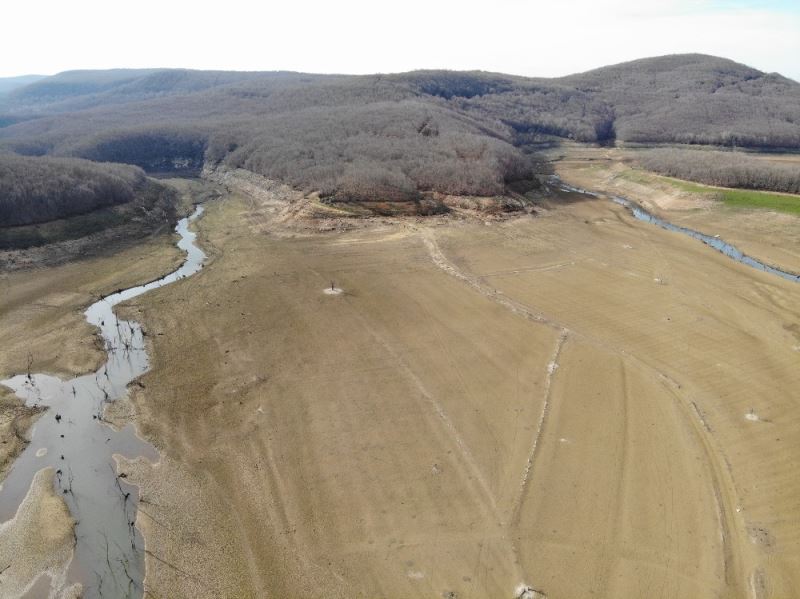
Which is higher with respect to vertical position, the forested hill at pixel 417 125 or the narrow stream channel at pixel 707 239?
the forested hill at pixel 417 125

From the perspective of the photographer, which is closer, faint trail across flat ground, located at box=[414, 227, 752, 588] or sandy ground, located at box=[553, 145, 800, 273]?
faint trail across flat ground, located at box=[414, 227, 752, 588]

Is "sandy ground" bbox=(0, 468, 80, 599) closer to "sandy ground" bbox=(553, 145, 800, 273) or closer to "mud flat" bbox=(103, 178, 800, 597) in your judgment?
"mud flat" bbox=(103, 178, 800, 597)

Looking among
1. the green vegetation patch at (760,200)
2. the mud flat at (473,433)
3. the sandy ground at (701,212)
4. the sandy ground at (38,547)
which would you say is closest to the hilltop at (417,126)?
the sandy ground at (701,212)

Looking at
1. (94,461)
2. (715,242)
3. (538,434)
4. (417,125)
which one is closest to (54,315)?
(94,461)

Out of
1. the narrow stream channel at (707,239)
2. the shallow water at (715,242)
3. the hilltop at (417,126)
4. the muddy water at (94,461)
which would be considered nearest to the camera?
the muddy water at (94,461)

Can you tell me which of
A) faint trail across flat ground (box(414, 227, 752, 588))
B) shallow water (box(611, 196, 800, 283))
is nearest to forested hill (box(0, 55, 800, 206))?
shallow water (box(611, 196, 800, 283))

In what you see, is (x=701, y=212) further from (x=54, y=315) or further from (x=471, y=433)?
(x=54, y=315)

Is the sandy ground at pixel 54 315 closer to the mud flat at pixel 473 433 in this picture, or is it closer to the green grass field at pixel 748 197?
the mud flat at pixel 473 433

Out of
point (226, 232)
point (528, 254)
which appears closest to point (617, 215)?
point (528, 254)
